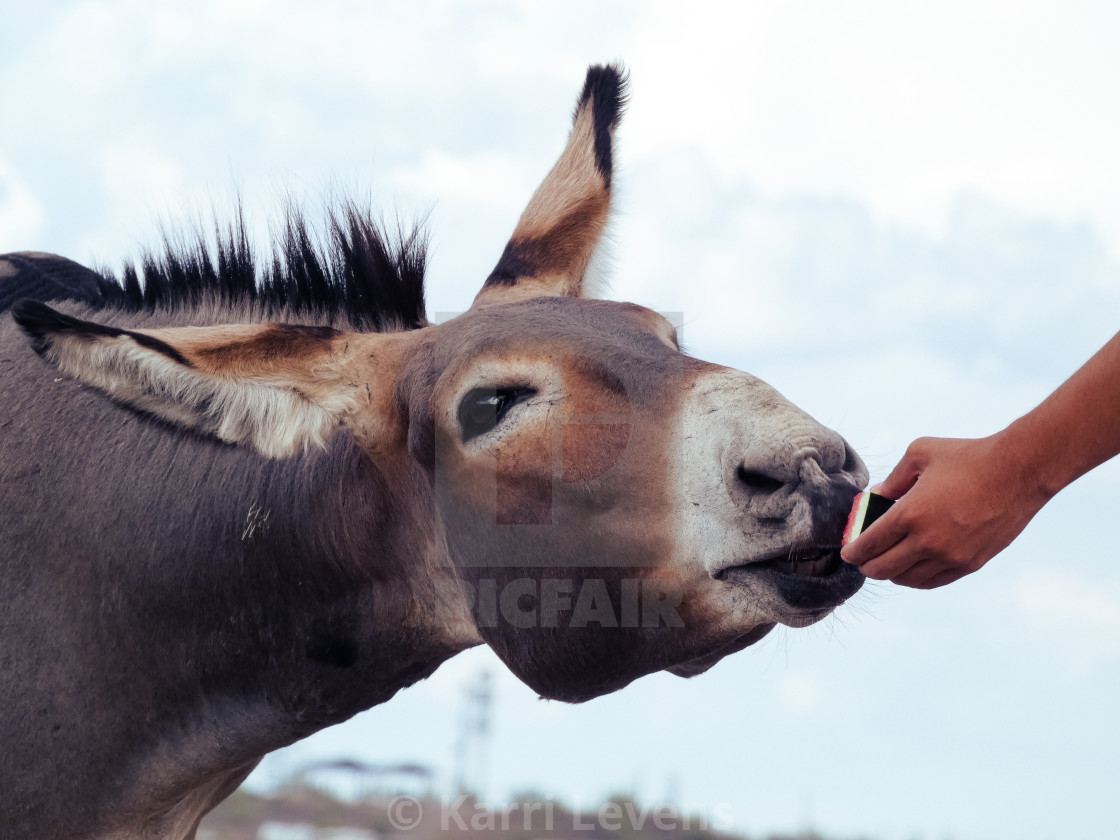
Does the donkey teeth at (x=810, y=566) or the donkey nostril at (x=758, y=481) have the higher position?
the donkey nostril at (x=758, y=481)

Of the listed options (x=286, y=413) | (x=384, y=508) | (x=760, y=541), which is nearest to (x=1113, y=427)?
(x=760, y=541)

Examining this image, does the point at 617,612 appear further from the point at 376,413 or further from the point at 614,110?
the point at 614,110

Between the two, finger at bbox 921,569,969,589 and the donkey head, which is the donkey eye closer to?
the donkey head

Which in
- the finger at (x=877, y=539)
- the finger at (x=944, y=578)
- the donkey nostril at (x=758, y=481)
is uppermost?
the donkey nostril at (x=758, y=481)

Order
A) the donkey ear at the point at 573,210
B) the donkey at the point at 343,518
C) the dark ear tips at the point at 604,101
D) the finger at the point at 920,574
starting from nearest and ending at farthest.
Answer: the finger at the point at 920,574 < the donkey at the point at 343,518 < the donkey ear at the point at 573,210 < the dark ear tips at the point at 604,101

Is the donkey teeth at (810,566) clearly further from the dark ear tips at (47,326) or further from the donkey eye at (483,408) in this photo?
the dark ear tips at (47,326)

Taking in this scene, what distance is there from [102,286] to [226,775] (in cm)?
227

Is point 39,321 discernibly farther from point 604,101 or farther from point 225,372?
point 604,101

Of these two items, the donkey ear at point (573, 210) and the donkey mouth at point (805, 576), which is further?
the donkey ear at point (573, 210)

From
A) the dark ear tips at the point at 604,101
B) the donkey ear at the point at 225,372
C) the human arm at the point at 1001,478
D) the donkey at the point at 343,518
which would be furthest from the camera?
the dark ear tips at the point at 604,101

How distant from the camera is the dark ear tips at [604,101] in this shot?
491 cm

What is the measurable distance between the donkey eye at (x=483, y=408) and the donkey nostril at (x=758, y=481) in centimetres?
86

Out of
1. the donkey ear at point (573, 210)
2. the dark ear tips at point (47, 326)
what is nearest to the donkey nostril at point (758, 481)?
the donkey ear at point (573, 210)

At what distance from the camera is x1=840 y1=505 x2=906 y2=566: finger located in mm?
2670
